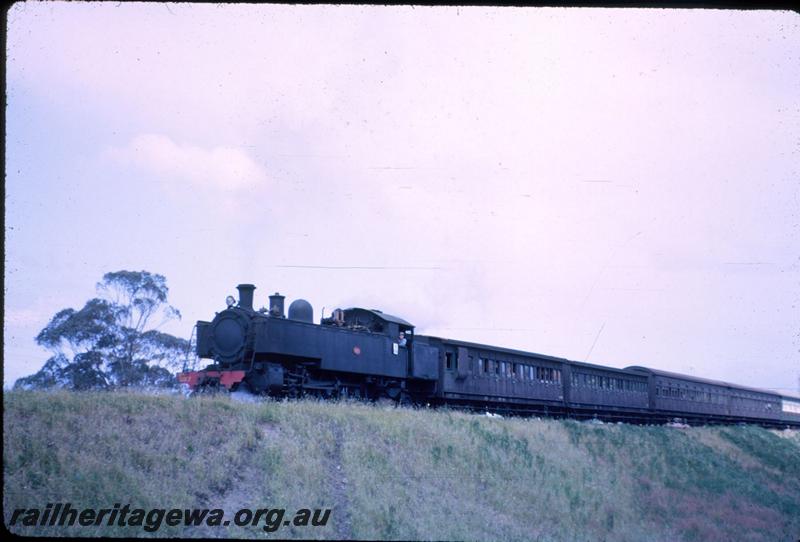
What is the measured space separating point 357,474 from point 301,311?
25.4 feet

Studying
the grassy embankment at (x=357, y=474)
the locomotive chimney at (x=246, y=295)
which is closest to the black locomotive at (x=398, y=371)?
the locomotive chimney at (x=246, y=295)

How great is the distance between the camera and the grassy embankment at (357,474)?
949 centimetres

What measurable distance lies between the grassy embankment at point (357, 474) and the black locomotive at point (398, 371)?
2.35 m

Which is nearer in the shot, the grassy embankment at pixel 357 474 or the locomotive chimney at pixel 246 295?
the grassy embankment at pixel 357 474

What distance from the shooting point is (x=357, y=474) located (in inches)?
494

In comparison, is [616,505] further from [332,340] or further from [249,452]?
[249,452]

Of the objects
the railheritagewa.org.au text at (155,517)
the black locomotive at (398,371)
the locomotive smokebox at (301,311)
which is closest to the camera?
the railheritagewa.org.au text at (155,517)

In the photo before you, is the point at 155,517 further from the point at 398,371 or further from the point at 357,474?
the point at 398,371

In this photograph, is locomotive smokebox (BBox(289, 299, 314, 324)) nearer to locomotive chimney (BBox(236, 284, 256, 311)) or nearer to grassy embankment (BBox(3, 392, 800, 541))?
locomotive chimney (BBox(236, 284, 256, 311))

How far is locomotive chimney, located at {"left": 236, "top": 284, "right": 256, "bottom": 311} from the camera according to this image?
746 inches

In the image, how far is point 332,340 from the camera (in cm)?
1916

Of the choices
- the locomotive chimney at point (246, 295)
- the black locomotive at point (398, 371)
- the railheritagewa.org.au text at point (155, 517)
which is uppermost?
the locomotive chimney at point (246, 295)

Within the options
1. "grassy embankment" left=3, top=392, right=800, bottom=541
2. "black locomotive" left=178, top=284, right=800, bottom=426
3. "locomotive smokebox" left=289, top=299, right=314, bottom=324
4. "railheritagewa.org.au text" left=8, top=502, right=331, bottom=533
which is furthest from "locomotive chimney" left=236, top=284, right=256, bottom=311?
"railheritagewa.org.au text" left=8, top=502, right=331, bottom=533

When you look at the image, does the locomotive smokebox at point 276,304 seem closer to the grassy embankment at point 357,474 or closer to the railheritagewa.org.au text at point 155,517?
the grassy embankment at point 357,474
